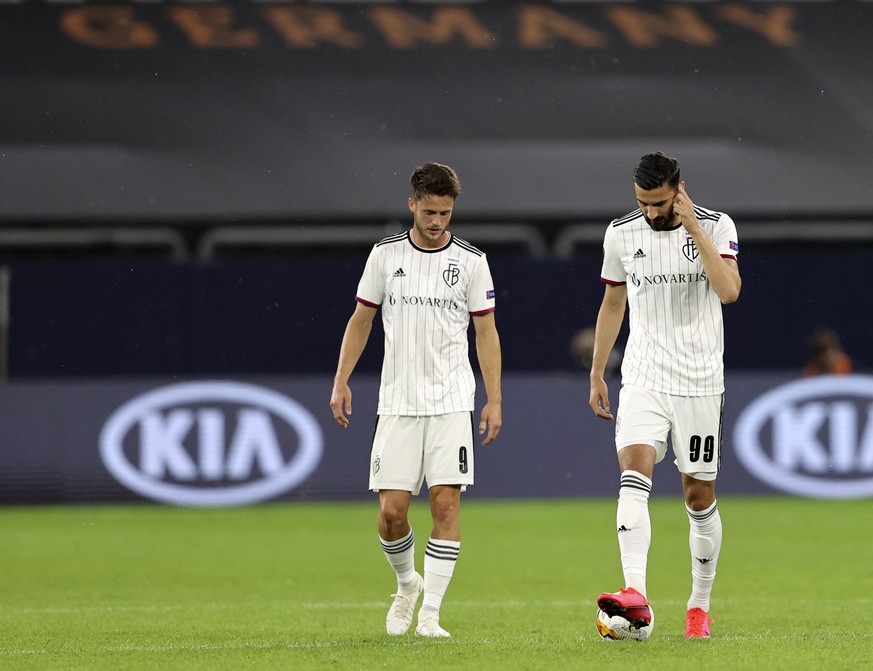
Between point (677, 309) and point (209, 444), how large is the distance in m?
9.08

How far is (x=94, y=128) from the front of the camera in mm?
19891

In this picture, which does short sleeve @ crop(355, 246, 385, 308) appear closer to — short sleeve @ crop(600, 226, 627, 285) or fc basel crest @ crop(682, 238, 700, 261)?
short sleeve @ crop(600, 226, 627, 285)

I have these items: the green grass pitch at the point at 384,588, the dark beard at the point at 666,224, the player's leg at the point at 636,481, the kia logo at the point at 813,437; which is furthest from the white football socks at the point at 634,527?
the kia logo at the point at 813,437

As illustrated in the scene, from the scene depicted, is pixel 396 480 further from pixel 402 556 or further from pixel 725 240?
pixel 725 240

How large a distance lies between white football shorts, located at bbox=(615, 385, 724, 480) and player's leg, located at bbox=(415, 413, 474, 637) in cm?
77

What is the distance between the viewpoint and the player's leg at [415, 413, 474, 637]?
7.35 meters

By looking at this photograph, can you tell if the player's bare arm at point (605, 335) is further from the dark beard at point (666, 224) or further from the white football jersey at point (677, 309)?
the dark beard at point (666, 224)

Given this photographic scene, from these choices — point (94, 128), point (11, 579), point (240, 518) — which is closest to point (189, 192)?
point (94, 128)

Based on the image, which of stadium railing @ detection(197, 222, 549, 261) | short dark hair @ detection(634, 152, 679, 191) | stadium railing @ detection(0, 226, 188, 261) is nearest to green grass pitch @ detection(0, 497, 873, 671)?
short dark hair @ detection(634, 152, 679, 191)

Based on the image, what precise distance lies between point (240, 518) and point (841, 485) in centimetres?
600

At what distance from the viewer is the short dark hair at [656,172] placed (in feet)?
22.6

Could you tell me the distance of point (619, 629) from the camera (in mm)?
6867

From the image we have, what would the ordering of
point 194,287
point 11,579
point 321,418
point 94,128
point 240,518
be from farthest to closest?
point 94,128 < point 194,287 < point 321,418 < point 240,518 < point 11,579

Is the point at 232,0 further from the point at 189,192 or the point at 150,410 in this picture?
the point at 150,410
